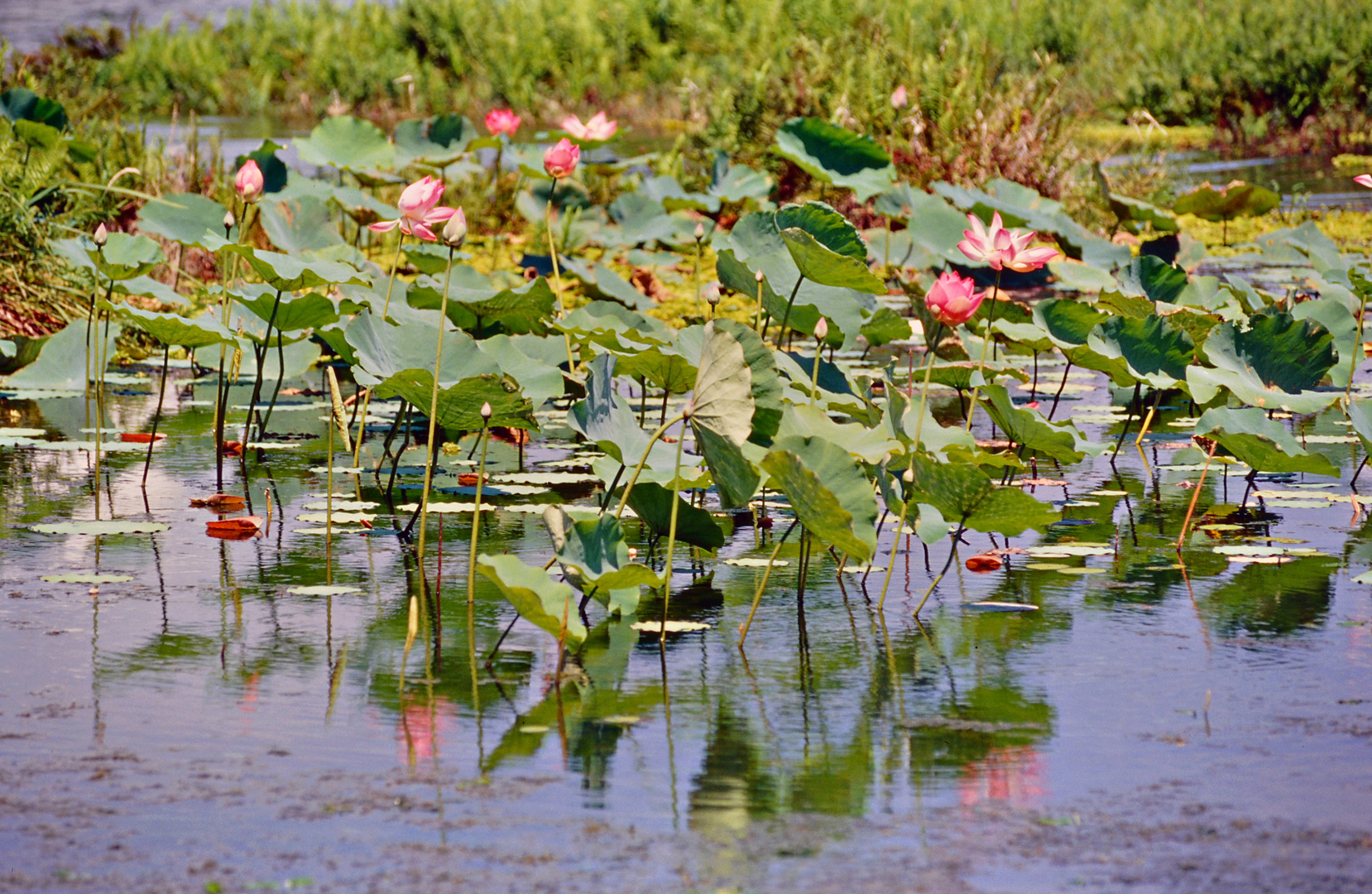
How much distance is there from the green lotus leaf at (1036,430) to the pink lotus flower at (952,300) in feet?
1.43

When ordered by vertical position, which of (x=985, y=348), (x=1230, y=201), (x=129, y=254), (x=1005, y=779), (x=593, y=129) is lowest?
(x=1005, y=779)

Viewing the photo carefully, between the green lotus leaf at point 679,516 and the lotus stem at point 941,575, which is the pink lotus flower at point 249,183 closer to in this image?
the green lotus leaf at point 679,516

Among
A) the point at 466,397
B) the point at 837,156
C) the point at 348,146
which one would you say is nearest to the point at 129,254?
the point at 466,397

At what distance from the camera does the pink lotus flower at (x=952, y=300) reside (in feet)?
9.00

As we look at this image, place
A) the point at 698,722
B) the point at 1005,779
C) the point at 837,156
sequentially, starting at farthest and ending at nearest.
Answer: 1. the point at 837,156
2. the point at 698,722
3. the point at 1005,779

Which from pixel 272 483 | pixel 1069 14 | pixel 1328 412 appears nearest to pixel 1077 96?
pixel 1069 14

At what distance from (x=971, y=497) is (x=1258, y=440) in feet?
2.77

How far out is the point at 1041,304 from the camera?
3.97m

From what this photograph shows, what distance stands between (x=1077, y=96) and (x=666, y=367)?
11.8m

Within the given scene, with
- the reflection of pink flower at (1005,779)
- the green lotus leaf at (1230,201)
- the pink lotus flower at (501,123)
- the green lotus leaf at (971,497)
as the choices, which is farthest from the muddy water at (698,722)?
the green lotus leaf at (1230,201)

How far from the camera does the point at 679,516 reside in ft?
9.59

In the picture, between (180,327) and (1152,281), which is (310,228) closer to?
(180,327)

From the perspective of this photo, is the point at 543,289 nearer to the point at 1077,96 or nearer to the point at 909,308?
the point at 909,308

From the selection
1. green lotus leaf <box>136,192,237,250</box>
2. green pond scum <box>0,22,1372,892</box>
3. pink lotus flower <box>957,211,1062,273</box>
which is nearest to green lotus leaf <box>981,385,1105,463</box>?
green pond scum <box>0,22,1372,892</box>
